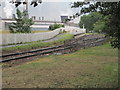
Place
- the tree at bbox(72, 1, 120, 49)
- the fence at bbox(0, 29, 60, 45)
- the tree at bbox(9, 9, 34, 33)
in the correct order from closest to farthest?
the tree at bbox(72, 1, 120, 49) < the fence at bbox(0, 29, 60, 45) < the tree at bbox(9, 9, 34, 33)

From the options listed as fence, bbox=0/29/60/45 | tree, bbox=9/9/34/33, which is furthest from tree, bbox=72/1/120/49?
tree, bbox=9/9/34/33

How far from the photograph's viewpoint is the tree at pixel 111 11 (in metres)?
3.88

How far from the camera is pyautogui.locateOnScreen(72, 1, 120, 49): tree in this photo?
153 inches

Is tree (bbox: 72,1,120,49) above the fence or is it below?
above

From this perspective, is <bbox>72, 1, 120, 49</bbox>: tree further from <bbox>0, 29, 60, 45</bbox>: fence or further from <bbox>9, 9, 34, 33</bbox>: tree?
<bbox>9, 9, 34, 33</bbox>: tree

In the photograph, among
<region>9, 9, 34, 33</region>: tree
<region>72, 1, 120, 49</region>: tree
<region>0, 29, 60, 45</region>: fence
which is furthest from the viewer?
<region>9, 9, 34, 33</region>: tree

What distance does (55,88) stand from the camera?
6027 millimetres

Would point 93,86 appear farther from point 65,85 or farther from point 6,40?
point 6,40

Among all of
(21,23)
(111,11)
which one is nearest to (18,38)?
(21,23)

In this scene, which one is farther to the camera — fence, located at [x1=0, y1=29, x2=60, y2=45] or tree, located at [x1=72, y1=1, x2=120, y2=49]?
fence, located at [x1=0, y1=29, x2=60, y2=45]

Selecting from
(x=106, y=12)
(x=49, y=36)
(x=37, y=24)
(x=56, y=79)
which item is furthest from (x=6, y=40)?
(x=37, y=24)

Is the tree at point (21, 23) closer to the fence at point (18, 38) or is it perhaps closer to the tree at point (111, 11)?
the fence at point (18, 38)

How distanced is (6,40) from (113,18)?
2122cm

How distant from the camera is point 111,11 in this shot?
405 centimetres
